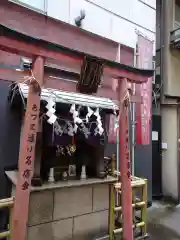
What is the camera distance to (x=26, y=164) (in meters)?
2.84

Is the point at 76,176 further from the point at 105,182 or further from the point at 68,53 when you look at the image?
the point at 68,53

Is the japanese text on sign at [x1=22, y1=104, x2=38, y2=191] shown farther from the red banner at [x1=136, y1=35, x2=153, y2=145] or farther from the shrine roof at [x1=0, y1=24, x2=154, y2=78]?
the red banner at [x1=136, y1=35, x2=153, y2=145]

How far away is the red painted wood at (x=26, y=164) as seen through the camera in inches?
108

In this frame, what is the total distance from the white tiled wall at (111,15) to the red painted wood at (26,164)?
12.3 feet

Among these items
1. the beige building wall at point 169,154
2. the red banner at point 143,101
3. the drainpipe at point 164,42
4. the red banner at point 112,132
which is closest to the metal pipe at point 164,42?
the drainpipe at point 164,42

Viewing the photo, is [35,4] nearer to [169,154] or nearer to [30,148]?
[30,148]

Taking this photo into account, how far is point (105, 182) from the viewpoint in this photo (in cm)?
502

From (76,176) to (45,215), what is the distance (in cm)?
123

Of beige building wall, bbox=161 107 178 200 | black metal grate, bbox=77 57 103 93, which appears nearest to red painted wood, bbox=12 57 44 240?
black metal grate, bbox=77 57 103 93

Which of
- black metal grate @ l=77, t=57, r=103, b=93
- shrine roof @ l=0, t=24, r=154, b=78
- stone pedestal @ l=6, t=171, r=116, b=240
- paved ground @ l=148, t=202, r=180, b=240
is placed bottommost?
Result: paved ground @ l=148, t=202, r=180, b=240

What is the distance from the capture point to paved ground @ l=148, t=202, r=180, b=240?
5604 millimetres

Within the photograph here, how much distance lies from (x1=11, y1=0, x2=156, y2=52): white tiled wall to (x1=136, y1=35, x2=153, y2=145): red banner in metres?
0.41

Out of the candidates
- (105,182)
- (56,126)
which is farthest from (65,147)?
(105,182)

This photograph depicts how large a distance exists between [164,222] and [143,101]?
4145mm
